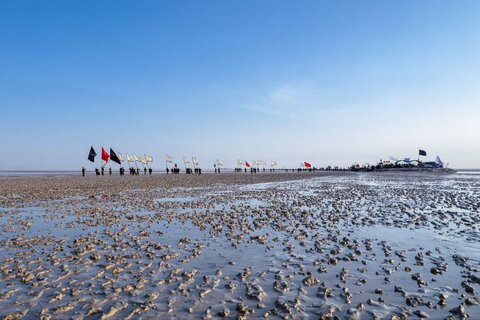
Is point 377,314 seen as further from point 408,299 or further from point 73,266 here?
point 73,266

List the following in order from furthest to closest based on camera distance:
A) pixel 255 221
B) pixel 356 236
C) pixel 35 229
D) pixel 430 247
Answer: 1. pixel 255 221
2. pixel 35 229
3. pixel 356 236
4. pixel 430 247

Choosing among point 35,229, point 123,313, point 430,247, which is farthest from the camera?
point 35,229

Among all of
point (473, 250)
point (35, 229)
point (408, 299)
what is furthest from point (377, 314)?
point (35, 229)

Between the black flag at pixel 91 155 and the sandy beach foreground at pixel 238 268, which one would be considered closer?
the sandy beach foreground at pixel 238 268

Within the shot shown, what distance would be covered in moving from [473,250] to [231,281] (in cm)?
774

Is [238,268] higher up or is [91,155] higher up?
[91,155]

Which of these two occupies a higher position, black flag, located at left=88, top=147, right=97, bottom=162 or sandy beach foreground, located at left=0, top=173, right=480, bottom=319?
black flag, located at left=88, top=147, right=97, bottom=162

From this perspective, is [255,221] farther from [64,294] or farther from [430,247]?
[64,294]

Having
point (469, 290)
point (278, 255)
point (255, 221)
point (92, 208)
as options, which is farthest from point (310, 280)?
point (92, 208)

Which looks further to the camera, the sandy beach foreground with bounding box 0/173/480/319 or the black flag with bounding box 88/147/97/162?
the black flag with bounding box 88/147/97/162

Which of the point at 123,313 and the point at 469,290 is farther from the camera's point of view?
the point at 469,290

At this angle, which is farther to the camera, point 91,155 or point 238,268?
point 91,155

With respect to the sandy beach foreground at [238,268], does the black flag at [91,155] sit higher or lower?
higher

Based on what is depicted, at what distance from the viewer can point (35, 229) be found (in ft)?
45.5
